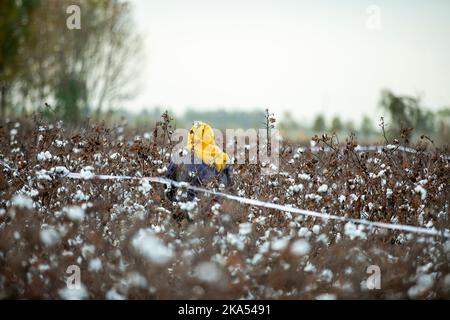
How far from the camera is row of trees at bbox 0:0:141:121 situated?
17.1 metres

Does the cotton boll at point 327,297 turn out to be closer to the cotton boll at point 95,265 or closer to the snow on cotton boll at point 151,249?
the snow on cotton boll at point 151,249

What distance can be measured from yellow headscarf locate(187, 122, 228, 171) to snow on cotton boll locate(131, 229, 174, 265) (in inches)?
79.4

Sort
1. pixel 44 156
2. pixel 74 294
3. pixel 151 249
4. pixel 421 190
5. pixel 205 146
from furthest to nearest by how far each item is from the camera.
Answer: pixel 205 146 → pixel 44 156 → pixel 421 190 → pixel 74 294 → pixel 151 249

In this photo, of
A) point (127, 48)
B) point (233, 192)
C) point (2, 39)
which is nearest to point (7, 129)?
point (233, 192)

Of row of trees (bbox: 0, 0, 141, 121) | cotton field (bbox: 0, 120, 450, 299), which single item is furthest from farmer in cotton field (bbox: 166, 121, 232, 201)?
row of trees (bbox: 0, 0, 141, 121)

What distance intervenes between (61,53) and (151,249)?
19.9m

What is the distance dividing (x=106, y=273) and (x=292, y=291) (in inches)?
49.6

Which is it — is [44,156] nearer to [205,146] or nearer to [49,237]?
[205,146]

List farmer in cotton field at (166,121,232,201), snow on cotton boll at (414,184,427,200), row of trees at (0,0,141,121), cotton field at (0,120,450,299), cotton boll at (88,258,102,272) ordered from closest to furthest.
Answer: cotton field at (0,120,450,299), cotton boll at (88,258,102,272), snow on cotton boll at (414,184,427,200), farmer in cotton field at (166,121,232,201), row of trees at (0,0,141,121)

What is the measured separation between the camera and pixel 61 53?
68.4ft

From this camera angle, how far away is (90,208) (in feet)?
11.5

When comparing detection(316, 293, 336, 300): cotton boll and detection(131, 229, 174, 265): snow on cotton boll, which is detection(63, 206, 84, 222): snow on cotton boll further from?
detection(316, 293, 336, 300): cotton boll

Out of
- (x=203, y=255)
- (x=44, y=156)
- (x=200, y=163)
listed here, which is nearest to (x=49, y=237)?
(x=203, y=255)

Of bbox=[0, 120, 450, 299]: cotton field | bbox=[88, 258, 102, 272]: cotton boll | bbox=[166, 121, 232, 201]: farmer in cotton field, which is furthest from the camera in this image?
bbox=[166, 121, 232, 201]: farmer in cotton field
